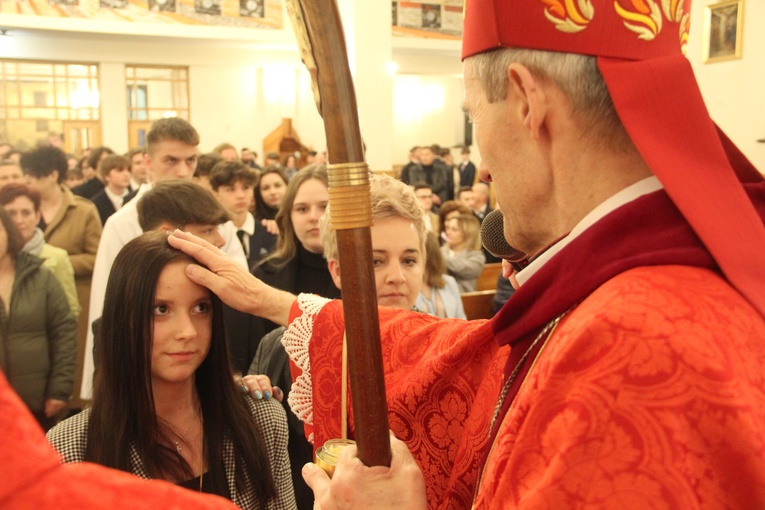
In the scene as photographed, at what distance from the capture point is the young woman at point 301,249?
10.8 feet

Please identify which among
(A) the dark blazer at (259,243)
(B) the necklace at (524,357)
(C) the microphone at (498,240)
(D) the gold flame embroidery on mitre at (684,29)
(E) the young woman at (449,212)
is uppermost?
(D) the gold flame embroidery on mitre at (684,29)

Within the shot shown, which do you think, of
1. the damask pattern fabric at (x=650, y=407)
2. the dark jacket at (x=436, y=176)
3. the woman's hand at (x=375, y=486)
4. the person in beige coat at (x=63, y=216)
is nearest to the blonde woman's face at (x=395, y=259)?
the woman's hand at (x=375, y=486)

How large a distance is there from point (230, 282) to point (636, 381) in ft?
3.86

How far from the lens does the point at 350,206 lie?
1.09 m

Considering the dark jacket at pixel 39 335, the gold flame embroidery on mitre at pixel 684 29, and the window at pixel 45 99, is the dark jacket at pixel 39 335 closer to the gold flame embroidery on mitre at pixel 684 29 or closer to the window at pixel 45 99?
the gold flame embroidery on mitre at pixel 684 29

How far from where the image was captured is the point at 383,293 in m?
2.52

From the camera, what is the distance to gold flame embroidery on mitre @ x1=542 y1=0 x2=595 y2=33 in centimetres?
111

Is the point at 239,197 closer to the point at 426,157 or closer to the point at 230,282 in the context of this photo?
the point at 230,282

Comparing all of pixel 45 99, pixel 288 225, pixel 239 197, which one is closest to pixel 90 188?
pixel 239 197

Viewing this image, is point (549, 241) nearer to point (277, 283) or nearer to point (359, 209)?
point (359, 209)

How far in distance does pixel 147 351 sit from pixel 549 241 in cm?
105

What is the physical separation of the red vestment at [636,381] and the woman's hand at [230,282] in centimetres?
89

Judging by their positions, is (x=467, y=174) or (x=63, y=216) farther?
(x=467, y=174)

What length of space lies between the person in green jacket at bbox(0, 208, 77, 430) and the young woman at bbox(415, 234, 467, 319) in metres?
1.67
